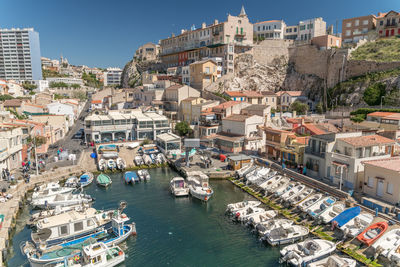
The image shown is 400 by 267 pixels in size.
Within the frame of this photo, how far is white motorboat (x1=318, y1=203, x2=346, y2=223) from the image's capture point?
19516 mm

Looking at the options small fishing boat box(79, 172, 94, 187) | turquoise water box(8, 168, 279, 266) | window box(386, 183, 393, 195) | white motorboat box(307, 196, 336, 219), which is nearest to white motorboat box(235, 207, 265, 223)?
turquoise water box(8, 168, 279, 266)

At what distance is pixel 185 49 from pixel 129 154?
141ft

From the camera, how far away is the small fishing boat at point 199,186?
25066mm

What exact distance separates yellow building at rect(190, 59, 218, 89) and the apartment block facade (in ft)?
15.3

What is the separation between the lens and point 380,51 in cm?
5625

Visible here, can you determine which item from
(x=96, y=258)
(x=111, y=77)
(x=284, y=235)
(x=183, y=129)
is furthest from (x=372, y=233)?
(x=111, y=77)

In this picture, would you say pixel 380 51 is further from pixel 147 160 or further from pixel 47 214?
pixel 47 214

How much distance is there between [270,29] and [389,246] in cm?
6952

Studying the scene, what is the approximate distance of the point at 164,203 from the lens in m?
24.7

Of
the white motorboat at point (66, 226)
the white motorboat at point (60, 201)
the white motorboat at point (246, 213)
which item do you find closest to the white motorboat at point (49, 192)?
the white motorboat at point (60, 201)

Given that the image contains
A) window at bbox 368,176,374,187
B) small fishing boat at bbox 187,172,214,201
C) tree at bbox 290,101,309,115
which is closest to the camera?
window at bbox 368,176,374,187

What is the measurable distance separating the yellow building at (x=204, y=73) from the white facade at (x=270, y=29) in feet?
75.6

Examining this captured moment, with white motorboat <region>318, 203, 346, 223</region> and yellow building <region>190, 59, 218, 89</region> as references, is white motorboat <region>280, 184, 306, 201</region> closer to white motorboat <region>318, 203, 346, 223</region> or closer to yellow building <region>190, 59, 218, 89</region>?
white motorboat <region>318, 203, 346, 223</region>

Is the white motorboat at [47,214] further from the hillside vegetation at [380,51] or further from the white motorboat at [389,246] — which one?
the hillside vegetation at [380,51]
